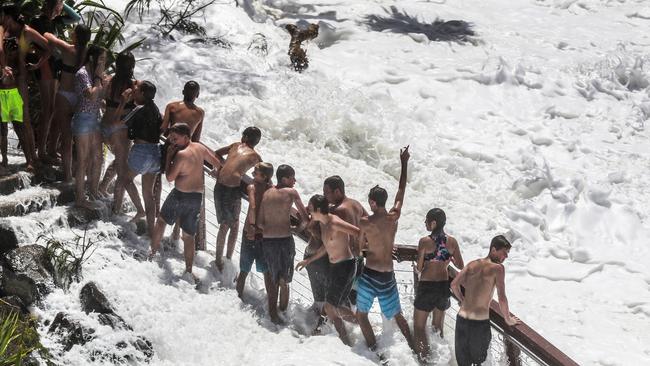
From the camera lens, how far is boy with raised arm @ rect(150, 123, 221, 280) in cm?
704

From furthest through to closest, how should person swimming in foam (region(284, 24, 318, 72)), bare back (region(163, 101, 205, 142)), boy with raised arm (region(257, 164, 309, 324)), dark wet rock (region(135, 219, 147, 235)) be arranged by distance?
person swimming in foam (region(284, 24, 318, 72)) < dark wet rock (region(135, 219, 147, 235)) < bare back (region(163, 101, 205, 142)) < boy with raised arm (region(257, 164, 309, 324))

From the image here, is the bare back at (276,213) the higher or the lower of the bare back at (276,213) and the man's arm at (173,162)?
the lower

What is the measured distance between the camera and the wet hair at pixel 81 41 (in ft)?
23.6

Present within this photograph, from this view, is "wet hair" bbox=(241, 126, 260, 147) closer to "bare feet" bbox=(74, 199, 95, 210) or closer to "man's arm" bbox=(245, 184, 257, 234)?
"man's arm" bbox=(245, 184, 257, 234)

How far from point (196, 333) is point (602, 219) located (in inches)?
285

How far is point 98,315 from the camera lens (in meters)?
6.38

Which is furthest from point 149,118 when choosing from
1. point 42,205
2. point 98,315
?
point 98,315

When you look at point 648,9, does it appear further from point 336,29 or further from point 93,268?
point 93,268

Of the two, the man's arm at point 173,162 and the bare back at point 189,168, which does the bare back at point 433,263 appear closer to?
the bare back at point 189,168

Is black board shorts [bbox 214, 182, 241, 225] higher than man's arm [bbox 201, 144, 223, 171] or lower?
lower

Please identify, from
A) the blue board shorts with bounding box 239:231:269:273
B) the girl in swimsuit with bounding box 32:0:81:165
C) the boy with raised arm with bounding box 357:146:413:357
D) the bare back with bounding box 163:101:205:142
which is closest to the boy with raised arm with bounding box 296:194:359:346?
the boy with raised arm with bounding box 357:146:413:357

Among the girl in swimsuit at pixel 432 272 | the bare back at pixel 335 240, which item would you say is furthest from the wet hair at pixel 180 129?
the girl in swimsuit at pixel 432 272

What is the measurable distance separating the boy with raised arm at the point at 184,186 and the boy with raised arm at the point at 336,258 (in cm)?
98

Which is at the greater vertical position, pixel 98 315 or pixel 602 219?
pixel 98 315
